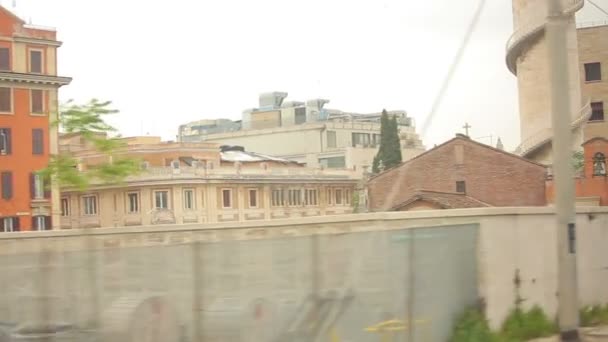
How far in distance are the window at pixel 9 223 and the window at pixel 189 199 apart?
276 inches

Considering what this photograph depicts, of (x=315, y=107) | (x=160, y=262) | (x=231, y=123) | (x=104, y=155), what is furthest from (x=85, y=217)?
(x=231, y=123)

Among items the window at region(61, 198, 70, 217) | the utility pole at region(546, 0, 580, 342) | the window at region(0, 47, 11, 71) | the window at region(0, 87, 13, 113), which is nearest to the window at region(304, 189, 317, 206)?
the window at region(61, 198, 70, 217)

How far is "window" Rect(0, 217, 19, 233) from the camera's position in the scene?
41.3 m

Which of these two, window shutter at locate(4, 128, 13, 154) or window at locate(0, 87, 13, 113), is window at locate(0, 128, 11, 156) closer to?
window shutter at locate(4, 128, 13, 154)

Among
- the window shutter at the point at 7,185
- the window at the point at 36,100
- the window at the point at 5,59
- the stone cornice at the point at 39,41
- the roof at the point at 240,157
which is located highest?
the stone cornice at the point at 39,41

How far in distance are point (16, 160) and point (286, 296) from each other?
3472 cm

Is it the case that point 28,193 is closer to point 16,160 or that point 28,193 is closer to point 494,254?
point 16,160

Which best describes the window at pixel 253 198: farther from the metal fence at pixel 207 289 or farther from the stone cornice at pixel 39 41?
the metal fence at pixel 207 289

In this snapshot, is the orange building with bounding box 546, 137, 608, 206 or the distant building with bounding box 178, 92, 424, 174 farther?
the distant building with bounding box 178, 92, 424, 174

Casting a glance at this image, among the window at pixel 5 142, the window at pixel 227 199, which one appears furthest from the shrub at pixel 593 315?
the window at pixel 5 142

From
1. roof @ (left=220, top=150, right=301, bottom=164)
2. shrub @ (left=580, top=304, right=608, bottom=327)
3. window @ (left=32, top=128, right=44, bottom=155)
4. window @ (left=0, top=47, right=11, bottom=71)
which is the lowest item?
shrub @ (left=580, top=304, right=608, bottom=327)

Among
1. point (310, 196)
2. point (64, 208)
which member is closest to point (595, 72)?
point (310, 196)

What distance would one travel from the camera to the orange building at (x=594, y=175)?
4794 cm

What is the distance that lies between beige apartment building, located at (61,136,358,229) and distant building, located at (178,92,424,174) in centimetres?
477
